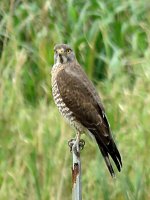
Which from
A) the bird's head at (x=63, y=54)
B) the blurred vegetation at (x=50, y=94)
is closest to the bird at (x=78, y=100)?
the bird's head at (x=63, y=54)

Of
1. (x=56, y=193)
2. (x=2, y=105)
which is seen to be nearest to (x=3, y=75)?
(x=2, y=105)

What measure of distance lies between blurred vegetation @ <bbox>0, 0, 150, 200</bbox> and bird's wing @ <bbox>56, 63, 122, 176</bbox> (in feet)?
1.31

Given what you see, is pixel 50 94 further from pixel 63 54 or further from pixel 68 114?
pixel 68 114

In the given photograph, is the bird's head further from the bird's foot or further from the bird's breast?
the bird's foot

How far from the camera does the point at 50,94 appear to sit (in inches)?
263

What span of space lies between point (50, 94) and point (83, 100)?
4.71 feet

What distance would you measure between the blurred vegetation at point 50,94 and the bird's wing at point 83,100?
40 cm

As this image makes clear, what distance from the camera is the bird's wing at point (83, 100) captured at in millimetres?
5109

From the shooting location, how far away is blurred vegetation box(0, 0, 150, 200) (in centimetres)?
570

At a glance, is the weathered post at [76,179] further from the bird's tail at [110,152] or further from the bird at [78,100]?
the bird at [78,100]

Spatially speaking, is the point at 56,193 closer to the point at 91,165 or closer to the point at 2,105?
the point at 91,165

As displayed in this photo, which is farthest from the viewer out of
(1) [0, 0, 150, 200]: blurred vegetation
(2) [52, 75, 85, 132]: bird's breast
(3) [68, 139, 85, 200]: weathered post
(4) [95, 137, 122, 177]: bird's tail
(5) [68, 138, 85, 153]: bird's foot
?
(1) [0, 0, 150, 200]: blurred vegetation

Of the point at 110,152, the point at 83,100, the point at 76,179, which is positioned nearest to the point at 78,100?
the point at 83,100

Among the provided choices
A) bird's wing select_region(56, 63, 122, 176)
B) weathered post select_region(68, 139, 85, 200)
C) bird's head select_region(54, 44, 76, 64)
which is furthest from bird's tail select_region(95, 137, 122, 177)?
bird's head select_region(54, 44, 76, 64)
